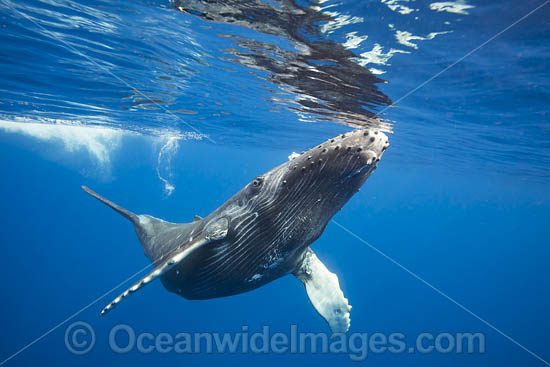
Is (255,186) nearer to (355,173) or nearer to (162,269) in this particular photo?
(355,173)

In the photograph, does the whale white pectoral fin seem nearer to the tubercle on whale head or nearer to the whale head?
the whale head

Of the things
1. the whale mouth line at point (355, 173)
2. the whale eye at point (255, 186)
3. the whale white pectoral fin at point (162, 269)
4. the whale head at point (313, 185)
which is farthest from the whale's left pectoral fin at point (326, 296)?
the whale mouth line at point (355, 173)

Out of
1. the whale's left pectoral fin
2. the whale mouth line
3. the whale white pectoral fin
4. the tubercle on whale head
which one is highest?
the tubercle on whale head

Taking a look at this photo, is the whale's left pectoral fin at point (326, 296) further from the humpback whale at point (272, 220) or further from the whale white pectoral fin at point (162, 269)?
the whale white pectoral fin at point (162, 269)

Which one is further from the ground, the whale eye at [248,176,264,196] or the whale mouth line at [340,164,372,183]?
the whale eye at [248,176,264,196]

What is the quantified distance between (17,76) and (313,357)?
32835mm

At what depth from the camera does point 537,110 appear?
12805 mm

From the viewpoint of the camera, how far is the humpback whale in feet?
9.60

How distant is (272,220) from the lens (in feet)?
11.6

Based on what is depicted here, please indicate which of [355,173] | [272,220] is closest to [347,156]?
[355,173]

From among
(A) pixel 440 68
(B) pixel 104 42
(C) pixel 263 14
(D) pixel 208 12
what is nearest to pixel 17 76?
(B) pixel 104 42

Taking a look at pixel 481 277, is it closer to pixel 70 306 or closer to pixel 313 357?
pixel 313 357
